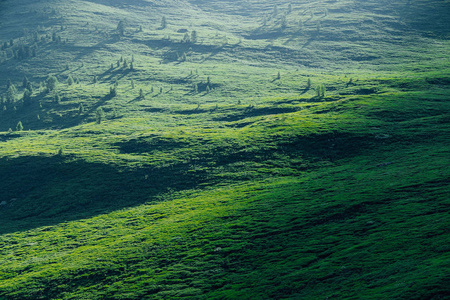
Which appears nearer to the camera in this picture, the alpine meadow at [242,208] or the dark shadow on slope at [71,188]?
the alpine meadow at [242,208]

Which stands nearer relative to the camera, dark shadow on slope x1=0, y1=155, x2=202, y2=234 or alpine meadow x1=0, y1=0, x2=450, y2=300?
alpine meadow x1=0, y1=0, x2=450, y2=300

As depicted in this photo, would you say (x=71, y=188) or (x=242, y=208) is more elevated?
(x=242, y=208)

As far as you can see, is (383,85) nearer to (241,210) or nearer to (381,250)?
(241,210)

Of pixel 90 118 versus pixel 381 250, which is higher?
pixel 381 250

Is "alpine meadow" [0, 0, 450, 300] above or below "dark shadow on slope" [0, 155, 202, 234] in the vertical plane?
above

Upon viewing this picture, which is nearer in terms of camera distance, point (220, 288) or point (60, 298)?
point (220, 288)

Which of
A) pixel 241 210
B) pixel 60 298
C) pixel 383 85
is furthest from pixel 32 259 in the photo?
pixel 383 85

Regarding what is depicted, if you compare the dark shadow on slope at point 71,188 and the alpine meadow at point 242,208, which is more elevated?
the alpine meadow at point 242,208

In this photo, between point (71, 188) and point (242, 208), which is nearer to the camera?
point (242, 208)
